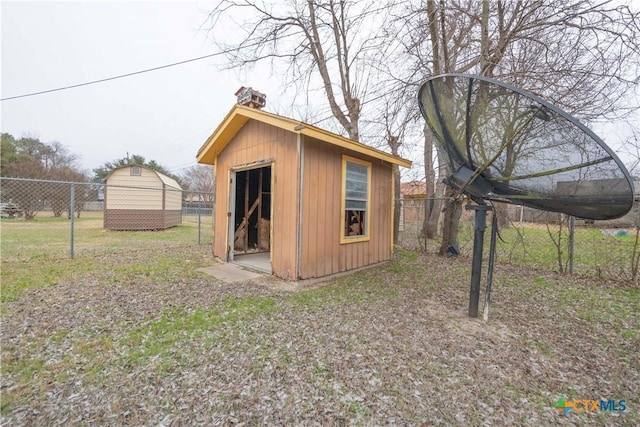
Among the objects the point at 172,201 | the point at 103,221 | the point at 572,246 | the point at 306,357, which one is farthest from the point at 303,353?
the point at 103,221

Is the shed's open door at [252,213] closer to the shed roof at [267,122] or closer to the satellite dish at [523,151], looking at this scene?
the shed roof at [267,122]

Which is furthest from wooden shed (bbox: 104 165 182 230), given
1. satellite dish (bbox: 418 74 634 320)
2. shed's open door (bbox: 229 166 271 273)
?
satellite dish (bbox: 418 74 634 320)

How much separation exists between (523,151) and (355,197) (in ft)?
9.79

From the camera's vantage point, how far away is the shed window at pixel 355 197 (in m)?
4.90

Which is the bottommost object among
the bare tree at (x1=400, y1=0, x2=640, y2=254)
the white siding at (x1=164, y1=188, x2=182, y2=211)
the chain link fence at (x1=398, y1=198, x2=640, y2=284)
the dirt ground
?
the dirt ground

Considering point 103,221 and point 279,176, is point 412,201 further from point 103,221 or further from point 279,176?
point 103,221

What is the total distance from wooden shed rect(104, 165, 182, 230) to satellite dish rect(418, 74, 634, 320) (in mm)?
10839

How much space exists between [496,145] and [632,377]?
85.0 inches

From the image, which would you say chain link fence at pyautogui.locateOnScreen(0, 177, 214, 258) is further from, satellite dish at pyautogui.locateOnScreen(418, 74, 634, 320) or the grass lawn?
satellite dish at pyautogui.locateOnScreen(418, 74, 634, 320)

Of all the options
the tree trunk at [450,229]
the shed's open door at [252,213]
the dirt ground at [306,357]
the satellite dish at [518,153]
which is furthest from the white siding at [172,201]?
the satellite dish at [518,153]

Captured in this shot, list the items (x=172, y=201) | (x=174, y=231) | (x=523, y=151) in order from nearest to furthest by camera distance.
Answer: (x=523, y=151) → (x=174, y=231) → (x=172, y=201)

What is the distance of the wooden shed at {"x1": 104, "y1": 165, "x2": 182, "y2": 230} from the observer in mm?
10672

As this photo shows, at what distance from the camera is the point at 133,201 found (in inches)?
426

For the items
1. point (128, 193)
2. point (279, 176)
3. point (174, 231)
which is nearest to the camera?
point (279, 176)
